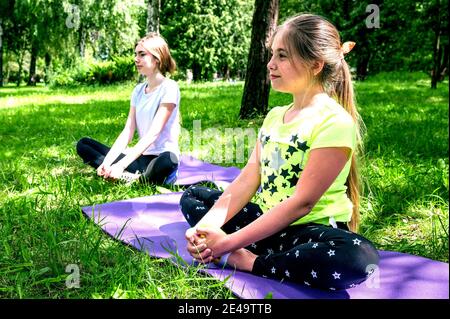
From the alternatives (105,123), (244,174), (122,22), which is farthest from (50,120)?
(122,22)

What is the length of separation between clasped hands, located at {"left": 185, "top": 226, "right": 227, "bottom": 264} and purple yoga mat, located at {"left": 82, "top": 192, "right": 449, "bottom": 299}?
7 centimetres

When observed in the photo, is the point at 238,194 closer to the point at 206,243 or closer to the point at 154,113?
the point at 206,243

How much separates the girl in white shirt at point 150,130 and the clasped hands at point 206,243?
1.57 meters

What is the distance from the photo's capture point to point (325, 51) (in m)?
2.00

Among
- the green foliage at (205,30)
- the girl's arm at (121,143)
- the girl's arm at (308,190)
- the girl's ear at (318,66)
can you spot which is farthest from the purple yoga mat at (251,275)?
the green foliage at (205,30)

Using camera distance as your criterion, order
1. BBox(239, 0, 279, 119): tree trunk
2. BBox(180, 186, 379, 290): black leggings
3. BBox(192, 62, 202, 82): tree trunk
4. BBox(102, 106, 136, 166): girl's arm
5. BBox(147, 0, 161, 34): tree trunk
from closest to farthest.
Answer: BBox(180, 186, 379, 290): black leggings
BBox(102, 106, 136, 166): girl's arm
BBox(239, 0, 279, 119): tree trunk
BBox(147, 0, 161, 34): tree trunk
BBox(192, 62, 202, 82): tree trunk

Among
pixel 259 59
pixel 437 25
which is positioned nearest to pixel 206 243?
pixel 259 59

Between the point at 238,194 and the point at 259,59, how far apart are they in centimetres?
456

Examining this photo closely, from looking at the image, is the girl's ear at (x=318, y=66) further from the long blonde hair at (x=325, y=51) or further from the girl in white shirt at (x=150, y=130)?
the girl in white shirt at (x=150, y=130)

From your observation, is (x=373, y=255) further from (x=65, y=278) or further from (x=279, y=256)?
(x=65, y=278)

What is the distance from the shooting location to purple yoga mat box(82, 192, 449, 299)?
192cm

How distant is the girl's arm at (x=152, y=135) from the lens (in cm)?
358

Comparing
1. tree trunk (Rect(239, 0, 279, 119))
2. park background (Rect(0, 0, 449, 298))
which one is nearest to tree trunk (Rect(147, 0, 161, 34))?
park background (Rect(0, 0, 449, 298))

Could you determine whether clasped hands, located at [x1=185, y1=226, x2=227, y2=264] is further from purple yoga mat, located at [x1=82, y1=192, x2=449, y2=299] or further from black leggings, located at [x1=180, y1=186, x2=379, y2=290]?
black leggings, located at [x1=180, y1=186, x2=379, y2=290]
